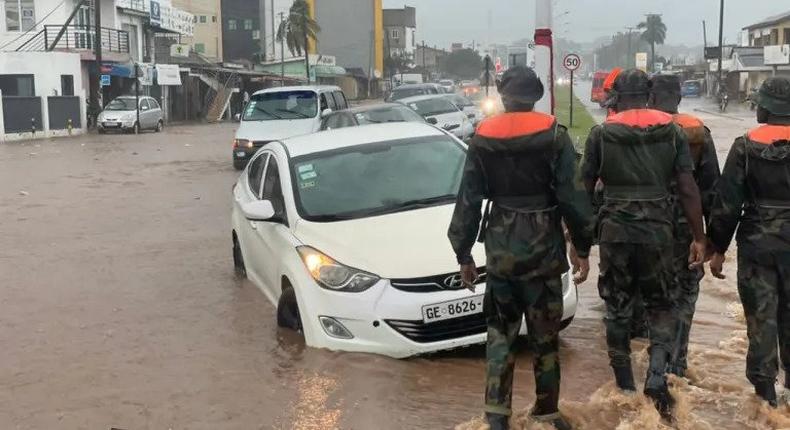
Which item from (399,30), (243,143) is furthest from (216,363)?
(399,30)

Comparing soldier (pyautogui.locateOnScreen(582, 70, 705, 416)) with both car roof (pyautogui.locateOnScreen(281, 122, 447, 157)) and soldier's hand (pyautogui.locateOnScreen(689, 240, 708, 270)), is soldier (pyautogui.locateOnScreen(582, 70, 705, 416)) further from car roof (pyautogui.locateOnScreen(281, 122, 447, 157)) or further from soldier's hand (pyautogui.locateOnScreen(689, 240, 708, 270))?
car roof (pyautogui.locateOnScreen(281, 122, 447, 157))

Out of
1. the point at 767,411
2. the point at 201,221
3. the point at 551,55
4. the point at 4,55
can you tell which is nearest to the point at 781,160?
the point at 767,411

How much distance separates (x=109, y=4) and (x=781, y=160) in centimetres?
4524

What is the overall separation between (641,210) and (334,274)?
198cm

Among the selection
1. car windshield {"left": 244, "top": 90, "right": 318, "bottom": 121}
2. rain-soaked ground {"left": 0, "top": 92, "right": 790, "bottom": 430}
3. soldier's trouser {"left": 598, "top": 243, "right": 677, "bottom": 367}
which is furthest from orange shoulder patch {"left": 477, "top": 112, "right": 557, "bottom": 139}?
car windshield {"left": 244, "top": 90, "right": 318, "bottom": 121}

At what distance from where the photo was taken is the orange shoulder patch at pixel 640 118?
15.0ft

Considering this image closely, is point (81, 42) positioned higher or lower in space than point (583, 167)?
higher

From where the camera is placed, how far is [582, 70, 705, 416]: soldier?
180 inches

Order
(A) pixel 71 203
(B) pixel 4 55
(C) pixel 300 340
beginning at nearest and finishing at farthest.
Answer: (C) pixel 300 340
(A) pixel 71 203
(B) pixel 4 55

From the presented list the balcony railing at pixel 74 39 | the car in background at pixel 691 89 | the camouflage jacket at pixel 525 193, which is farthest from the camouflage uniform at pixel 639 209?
the car in background at pixel 691 89

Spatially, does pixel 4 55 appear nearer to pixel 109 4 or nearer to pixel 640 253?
pixel 109 4

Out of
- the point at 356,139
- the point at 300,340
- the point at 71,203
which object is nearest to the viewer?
the point at 300,340

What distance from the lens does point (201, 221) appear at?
44.4 feet

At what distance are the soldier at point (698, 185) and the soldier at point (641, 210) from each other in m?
0.20
